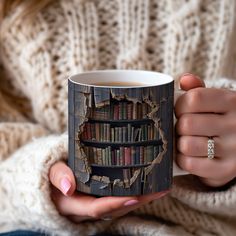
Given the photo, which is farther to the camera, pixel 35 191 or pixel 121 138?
pixel 35 191

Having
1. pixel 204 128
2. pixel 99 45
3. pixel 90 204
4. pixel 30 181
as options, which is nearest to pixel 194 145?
pixel 204 128

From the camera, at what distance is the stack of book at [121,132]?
26.4 inches

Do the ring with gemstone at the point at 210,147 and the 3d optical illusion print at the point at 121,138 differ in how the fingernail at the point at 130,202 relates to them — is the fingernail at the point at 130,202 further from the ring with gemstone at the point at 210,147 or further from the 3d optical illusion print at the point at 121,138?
the ring with gemstone at the point at 210,147

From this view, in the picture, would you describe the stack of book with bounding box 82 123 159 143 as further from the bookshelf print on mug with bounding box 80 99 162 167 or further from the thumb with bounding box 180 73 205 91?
the thumb with bounding box 180 73 205 91

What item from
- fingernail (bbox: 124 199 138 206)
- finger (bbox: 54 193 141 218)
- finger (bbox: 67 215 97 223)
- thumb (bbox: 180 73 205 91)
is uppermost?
thumb (bbox: 180 73 205 91)

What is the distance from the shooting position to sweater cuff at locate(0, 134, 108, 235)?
0.82 metres

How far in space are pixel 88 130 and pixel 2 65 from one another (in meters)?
0.46

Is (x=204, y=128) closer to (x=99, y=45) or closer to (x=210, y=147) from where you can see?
(x=210, y=147)

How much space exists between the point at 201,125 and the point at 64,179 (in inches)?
7.4

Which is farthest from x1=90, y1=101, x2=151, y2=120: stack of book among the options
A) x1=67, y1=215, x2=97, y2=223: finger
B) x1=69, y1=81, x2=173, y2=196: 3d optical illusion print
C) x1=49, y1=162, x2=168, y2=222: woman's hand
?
x1=67, y1=215, x2=97, y2=223: finger

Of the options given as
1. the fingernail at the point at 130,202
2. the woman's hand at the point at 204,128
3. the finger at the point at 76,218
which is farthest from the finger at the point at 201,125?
the finger at the point at 76,218

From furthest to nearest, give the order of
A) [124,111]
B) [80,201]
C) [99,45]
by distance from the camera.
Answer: [99,45] < [80,201] < [124,111]

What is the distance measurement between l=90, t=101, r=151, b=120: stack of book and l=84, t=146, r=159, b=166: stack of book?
1.5 inches

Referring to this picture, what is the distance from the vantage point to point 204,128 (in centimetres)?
74
